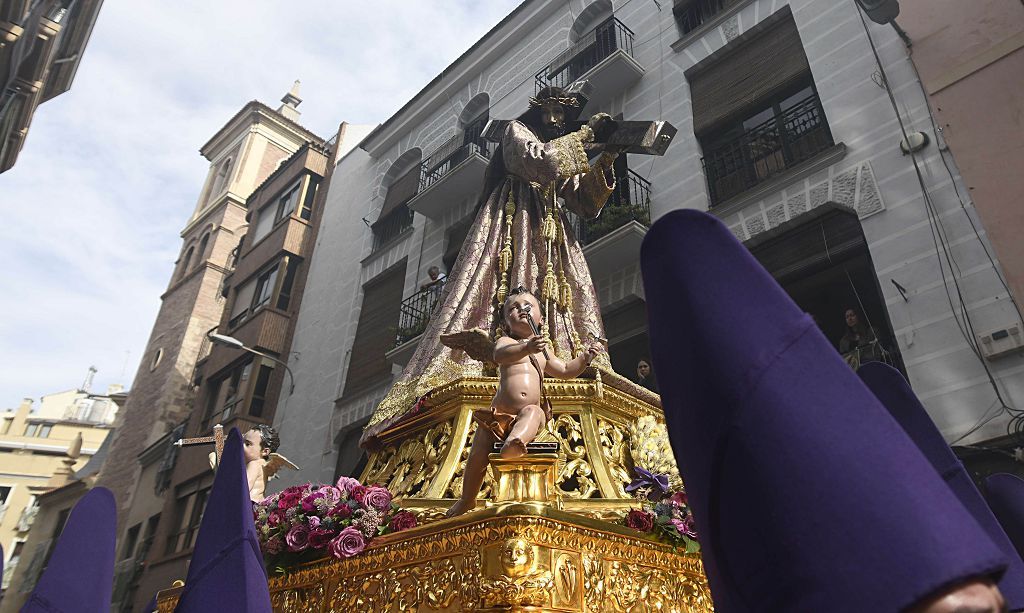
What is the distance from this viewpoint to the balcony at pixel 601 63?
512 inches

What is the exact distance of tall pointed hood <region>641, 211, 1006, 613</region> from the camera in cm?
85

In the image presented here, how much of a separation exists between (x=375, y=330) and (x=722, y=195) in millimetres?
9475

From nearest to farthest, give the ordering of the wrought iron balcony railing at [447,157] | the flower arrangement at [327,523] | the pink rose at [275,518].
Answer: the flower arrangement at [327,523] < the pink rose at [275,518] < the wrought iron balcony railing at [447,157]

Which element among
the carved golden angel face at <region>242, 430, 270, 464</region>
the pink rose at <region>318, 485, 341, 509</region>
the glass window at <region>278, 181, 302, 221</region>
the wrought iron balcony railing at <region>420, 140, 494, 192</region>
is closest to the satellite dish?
the pink rose at <region>318, 485, 341, 509</region>

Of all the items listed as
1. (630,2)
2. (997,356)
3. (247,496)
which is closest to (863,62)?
(997,356)

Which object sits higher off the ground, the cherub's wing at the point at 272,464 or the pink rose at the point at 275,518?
the cherub's wing at the point at 272,464

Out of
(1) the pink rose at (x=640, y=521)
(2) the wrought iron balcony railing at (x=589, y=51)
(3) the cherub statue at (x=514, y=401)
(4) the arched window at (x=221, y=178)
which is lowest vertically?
(1) the pink rose at (x=640, y=521)

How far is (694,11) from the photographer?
43.6 feet

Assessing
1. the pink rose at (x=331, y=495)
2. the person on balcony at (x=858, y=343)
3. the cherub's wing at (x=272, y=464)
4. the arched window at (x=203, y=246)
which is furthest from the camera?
the arched window at (x=203, y=246)

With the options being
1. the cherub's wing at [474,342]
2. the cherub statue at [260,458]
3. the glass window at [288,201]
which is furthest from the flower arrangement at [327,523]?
the glass window at [288,201]

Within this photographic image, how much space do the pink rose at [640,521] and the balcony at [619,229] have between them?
7.85 metres

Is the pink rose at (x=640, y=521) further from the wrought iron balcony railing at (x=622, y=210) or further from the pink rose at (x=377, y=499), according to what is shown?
the wrought iron balcony railing at (x=622, y=210)

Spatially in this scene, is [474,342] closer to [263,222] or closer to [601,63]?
[601,63]

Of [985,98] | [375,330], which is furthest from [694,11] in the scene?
[375,330]
